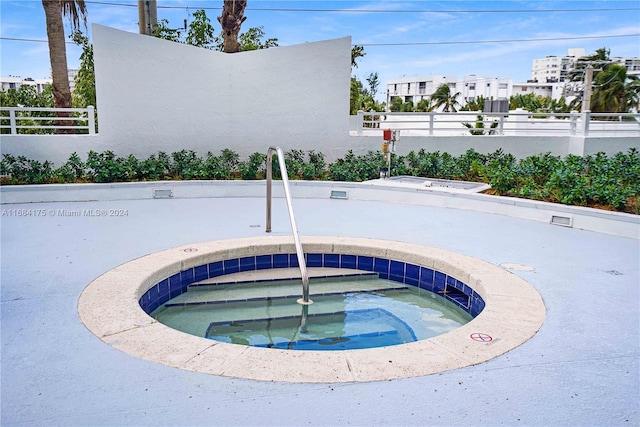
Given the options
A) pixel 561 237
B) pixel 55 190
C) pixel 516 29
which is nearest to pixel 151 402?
pixel 561 237

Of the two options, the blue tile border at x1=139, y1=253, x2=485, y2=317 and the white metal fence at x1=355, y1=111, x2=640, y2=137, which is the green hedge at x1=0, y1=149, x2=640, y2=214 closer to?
the white metal fence at x1=355, y1=111, x2=640, y2=137

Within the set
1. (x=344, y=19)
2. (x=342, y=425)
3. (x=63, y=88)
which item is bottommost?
(x=342, y=425)

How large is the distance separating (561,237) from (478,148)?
580 cm

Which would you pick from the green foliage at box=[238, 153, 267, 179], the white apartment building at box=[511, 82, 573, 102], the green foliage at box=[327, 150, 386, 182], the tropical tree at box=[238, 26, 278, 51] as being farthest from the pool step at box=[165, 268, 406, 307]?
the white apartment building at box=[511, 82, 573, 102]

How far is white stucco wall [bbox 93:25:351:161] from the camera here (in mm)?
9039

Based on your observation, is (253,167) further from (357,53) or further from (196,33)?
(357,53)

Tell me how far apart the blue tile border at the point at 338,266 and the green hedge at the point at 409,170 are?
9.49ft

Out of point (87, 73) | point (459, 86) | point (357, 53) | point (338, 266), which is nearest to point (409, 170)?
point (338, 266)

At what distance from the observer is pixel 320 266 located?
205 inches

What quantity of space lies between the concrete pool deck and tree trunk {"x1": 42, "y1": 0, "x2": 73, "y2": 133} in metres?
5.29

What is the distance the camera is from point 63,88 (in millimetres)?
10617

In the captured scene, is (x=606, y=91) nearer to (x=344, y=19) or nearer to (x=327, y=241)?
(x=344, y=19)

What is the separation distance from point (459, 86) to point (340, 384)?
264 feet

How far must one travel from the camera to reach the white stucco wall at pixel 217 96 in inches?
356
